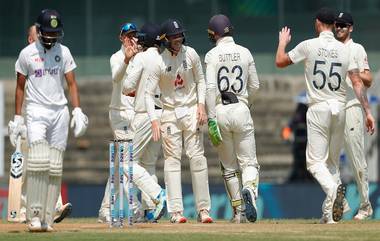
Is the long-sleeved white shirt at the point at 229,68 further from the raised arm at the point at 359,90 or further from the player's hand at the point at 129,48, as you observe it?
the player's hand at the point at 129,48

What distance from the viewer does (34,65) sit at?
1476 centimetres

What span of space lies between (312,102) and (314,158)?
0.63m

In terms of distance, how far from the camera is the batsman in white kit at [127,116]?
54.8 feet

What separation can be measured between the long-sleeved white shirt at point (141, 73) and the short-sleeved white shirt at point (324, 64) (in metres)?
1.56

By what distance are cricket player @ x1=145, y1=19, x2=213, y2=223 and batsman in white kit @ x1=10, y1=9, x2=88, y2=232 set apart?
162cm

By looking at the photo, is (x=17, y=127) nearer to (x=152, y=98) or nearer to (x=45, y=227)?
(x=45, y=227)

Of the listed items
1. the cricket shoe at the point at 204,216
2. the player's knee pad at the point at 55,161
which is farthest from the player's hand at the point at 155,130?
the player's knee pad at the point at 55,161

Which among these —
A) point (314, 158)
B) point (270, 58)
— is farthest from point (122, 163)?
point (270, 58)

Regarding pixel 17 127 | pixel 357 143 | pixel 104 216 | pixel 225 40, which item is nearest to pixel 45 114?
pixel 17 127

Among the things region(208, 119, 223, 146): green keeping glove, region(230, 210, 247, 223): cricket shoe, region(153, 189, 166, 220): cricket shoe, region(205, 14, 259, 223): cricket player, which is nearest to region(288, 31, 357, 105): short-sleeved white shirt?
region(205, 14, 259, 223): cricket player

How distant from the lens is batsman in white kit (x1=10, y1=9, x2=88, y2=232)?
47.9ft

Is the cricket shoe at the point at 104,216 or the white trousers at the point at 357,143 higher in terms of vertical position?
the white trousers at the point at 357,143

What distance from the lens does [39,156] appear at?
1453cm

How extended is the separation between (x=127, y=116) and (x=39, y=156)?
3.51 meters
